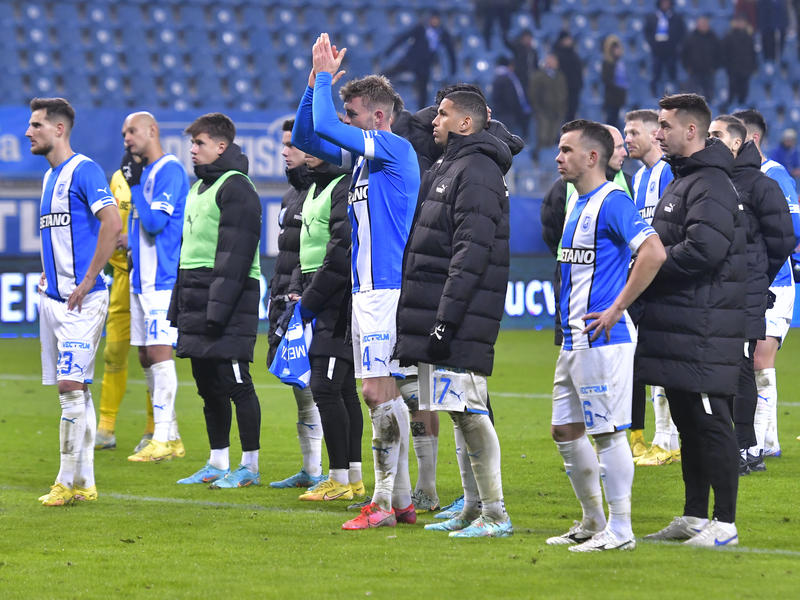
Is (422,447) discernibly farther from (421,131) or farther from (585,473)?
(421,131)

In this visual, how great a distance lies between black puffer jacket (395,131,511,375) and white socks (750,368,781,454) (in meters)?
3.07

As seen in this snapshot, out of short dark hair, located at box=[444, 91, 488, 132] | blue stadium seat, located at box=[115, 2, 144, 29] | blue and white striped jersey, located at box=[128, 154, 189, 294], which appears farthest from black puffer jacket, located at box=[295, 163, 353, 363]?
blue stadium seat, located at box=[115, 2, 144, 29]

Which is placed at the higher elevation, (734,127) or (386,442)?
(734,127)

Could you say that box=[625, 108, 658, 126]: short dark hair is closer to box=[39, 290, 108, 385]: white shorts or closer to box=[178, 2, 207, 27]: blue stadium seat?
box=[39, 290, 108, 385]: white shorts

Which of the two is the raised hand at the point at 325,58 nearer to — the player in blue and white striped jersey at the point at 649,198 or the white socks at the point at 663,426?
the player in blue and white striped jersey at the point at 649,198

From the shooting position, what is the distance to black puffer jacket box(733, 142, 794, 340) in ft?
24.0

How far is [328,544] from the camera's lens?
5.56 metres

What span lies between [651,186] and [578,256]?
285 centimetres

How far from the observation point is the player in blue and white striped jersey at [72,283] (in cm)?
669

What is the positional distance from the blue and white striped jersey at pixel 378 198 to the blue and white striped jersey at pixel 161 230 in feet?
8.85

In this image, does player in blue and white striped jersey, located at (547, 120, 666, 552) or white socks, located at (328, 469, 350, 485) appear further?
white socks, located at (328, 469, 350, 485)

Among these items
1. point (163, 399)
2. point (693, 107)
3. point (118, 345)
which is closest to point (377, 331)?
point (693, 107)

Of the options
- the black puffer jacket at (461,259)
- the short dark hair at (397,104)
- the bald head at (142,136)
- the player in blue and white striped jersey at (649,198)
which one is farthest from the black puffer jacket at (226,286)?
the player in blue and white striped jersey at (649,198)

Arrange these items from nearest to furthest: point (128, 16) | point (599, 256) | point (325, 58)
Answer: point (599, 256), point (325, 58), point (128, 16)
